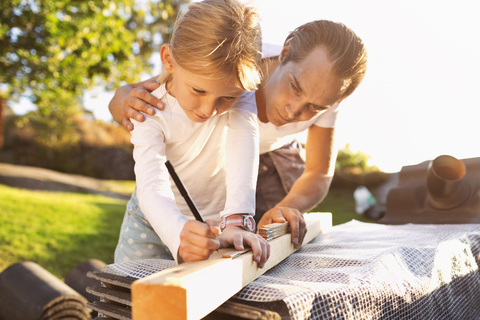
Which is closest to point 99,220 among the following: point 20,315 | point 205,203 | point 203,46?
point 20,315

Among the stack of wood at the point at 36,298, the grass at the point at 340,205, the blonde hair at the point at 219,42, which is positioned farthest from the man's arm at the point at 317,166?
the grass at the point at 340,205

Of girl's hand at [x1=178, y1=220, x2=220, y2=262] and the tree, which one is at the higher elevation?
the tree

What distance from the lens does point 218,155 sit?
1.86 meters

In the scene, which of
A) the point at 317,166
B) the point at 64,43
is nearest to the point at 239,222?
the point at 317,166

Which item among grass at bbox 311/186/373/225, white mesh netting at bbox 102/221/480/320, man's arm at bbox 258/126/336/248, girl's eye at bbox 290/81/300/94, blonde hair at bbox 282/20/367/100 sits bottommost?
grass at bbox 311/186/373/225

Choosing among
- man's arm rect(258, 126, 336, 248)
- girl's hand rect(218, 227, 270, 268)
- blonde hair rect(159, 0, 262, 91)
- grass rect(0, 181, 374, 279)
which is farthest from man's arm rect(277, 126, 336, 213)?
grass rect(0, 181, 374, 279)

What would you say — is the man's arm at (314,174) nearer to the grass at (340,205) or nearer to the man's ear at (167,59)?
the man's ear at (167,59)

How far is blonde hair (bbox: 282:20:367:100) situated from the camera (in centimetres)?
180

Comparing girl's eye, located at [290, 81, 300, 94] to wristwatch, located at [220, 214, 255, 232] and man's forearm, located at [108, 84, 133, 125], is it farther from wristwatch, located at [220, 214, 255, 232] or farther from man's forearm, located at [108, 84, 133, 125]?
man's forearm, located at [108, 84, 133, 125]

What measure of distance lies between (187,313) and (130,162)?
15460mm

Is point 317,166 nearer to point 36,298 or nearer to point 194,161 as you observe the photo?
point 194,161

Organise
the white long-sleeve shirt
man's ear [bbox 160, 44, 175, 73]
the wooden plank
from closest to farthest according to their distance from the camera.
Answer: the wooden plank → the white long-sleeve shirt → man's ear [bbox 160, 44, 175, 73]

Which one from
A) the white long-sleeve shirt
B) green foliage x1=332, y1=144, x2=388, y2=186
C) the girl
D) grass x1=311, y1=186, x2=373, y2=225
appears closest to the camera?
the girl

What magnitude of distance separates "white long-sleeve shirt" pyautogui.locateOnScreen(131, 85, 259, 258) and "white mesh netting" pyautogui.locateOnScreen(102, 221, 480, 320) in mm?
189
